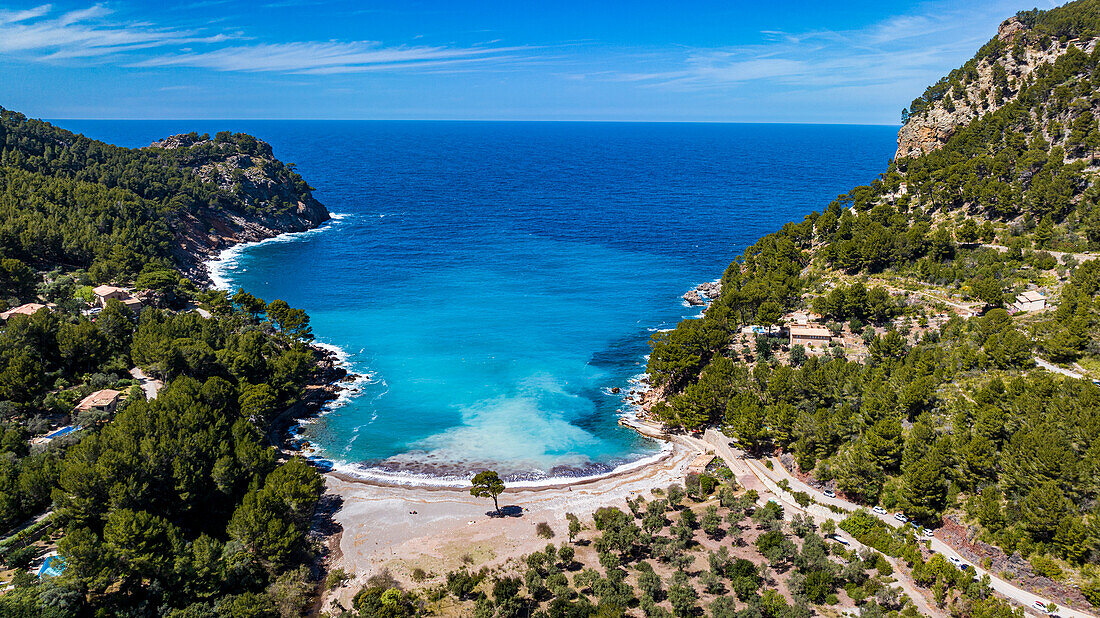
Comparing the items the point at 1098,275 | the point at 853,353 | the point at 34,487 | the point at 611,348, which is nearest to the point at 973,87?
the point at 1098,275

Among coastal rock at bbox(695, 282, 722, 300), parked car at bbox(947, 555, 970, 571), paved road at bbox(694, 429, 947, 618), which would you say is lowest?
paved road at bbox(694, 429, 947, 618)

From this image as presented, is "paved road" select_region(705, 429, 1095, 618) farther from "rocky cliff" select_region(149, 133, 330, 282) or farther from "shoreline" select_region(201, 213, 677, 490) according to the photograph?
"rocky cliff" select_region(149, 133, 330, 282)

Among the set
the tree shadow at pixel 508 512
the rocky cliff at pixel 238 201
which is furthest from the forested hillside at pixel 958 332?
the rocky cliff at pixel 238 201

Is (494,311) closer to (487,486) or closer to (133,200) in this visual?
(487,486)

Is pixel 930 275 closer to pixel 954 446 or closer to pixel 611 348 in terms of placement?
pixel 954 446

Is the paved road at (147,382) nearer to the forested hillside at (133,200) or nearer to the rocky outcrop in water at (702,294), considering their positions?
the forested hillside at (133,200)

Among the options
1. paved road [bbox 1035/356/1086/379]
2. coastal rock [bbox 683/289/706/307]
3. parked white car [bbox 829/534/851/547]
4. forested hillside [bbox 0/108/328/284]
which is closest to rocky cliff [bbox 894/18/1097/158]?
coastal rock [bbox 683/289/706/307]

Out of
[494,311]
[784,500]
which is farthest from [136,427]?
[494,311]
